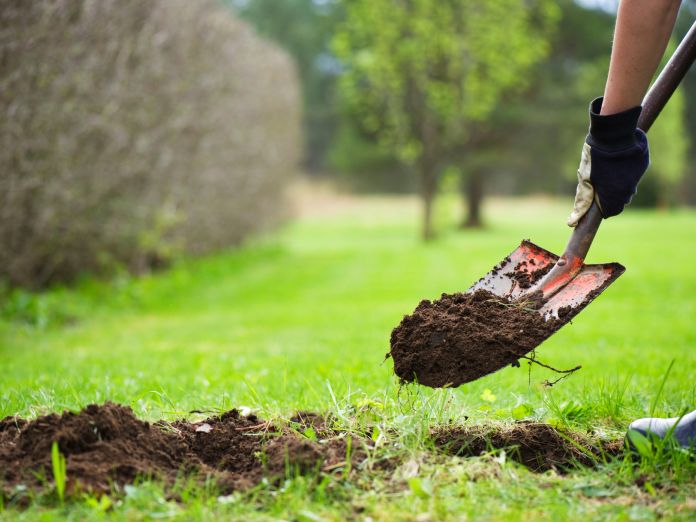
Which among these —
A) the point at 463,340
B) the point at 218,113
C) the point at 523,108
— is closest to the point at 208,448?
the point at 463,340

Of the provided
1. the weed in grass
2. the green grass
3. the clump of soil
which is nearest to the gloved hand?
the clump of soil

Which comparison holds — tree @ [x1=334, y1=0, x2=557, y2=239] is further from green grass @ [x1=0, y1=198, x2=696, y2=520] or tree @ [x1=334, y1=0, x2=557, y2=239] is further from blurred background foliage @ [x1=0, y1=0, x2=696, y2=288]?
green grass @ [x1=0, y1=198, x2=696, y2=520]

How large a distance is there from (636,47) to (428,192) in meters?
18.5

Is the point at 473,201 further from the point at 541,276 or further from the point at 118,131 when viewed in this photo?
the point at 541,276

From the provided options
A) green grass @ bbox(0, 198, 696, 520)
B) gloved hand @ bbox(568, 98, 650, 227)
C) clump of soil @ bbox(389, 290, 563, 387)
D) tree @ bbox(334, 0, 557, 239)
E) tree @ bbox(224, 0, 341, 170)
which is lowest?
green grass @ bbox(0, 198, 696, 520)

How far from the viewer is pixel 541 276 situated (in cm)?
317

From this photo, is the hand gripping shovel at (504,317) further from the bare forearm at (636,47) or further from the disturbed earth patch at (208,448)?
the disturbed earth patch at (208,448)

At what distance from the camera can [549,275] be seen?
3.07m

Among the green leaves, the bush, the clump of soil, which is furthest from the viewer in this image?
the green leaves

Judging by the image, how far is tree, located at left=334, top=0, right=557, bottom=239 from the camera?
20.2m

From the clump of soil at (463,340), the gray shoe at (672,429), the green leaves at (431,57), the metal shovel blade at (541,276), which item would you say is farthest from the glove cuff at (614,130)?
the green leaves at (431,57)

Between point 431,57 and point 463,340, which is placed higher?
point 431,57

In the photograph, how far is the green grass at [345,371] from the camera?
2314 millimetres

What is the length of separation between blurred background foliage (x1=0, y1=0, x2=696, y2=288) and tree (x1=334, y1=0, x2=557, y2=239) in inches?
2.1
